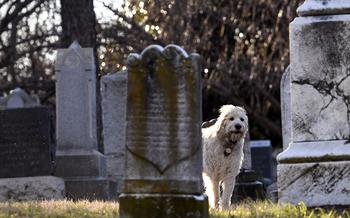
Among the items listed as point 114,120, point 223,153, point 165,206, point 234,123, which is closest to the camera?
point 165,206

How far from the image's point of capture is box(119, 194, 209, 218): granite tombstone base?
348 inches

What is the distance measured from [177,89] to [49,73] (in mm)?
23545

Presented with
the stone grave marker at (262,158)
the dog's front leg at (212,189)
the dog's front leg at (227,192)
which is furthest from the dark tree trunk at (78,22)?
the dog's front leg at (227,192)

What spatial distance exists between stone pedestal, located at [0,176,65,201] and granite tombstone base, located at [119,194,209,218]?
8963 mm

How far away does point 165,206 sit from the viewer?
8.83 meters

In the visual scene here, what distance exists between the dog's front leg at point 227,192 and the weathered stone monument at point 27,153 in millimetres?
5226

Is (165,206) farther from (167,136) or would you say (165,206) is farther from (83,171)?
(83,171)

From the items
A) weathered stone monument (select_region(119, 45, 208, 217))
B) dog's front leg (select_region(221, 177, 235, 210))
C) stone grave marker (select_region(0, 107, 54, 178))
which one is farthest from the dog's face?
stone grave marker (select_region(0, 107, 54, 178))

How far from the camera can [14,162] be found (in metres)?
18.2

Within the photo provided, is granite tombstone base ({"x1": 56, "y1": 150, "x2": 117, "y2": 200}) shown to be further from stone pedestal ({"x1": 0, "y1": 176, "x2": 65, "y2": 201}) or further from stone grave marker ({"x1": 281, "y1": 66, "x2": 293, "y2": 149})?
stone grave marker ({"x1": 281, "y1": 66, "x2": 293, "y2": 149})

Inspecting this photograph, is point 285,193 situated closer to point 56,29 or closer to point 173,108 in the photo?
point 173,108

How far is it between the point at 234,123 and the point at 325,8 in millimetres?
2901

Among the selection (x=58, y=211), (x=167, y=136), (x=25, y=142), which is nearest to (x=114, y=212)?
(x=58, y=211)

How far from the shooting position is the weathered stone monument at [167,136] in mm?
8836
